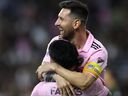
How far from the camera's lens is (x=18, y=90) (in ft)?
47.8

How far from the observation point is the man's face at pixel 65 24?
7898 mm

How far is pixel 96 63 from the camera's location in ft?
25.7

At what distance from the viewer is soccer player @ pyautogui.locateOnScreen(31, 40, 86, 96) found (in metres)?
7.59

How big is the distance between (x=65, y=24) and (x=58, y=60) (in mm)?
414

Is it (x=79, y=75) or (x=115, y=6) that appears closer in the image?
(x=79, y=75)

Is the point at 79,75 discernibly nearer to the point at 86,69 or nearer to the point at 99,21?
the point at 86,69

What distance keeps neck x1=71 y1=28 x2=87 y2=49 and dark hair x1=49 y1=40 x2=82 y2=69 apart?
293mm

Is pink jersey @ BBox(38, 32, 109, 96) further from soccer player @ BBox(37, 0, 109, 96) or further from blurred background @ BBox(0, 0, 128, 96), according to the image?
blurred background @ BBox(0, 0, 128, 96)

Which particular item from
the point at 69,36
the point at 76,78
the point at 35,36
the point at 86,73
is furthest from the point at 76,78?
the point at 35,36

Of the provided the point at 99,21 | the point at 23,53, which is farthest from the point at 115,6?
the point at 23,53

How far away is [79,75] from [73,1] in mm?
758

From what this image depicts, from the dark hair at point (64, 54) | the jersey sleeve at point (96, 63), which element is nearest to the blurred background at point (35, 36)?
the jersey sleeve at point (96, 63)

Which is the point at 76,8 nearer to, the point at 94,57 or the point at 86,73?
the point at 94,57

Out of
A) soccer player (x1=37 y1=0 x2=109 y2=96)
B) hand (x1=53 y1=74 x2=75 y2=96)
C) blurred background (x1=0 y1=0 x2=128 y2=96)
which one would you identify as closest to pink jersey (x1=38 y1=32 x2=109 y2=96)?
soccer player (x1=37 y1=0 x2=109 y2=96)
